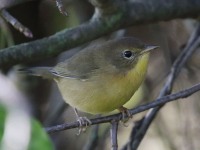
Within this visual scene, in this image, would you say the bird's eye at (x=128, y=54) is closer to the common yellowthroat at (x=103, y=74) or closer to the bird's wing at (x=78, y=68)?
the common yellowthroat at (x=103, y=74)

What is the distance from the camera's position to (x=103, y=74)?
330 cm

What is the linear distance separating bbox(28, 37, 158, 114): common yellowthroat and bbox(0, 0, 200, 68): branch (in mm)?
258

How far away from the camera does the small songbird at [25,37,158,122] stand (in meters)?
3.11

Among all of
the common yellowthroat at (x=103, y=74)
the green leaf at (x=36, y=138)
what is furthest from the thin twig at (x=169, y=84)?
the green leaf at (x=36, y=138)

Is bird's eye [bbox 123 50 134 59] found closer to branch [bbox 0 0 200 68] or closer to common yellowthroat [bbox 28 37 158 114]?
common yellowthroat [bbox 28 37 158 114]

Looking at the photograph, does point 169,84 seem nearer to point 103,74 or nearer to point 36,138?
point 103,74

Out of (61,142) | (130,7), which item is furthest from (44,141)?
(61,142)

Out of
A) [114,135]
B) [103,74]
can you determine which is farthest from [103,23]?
[114,135]

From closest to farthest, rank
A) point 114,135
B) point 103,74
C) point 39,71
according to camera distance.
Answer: point 114,135, point 103,74, point 39,71

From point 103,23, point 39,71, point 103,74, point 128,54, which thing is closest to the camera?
point 103,23

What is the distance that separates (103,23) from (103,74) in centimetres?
43

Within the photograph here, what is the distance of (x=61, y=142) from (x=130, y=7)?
212cm

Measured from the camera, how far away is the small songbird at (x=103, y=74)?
3.11 meters

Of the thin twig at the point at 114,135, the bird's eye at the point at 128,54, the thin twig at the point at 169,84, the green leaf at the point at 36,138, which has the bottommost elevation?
the green leaf at the point at 36,138
